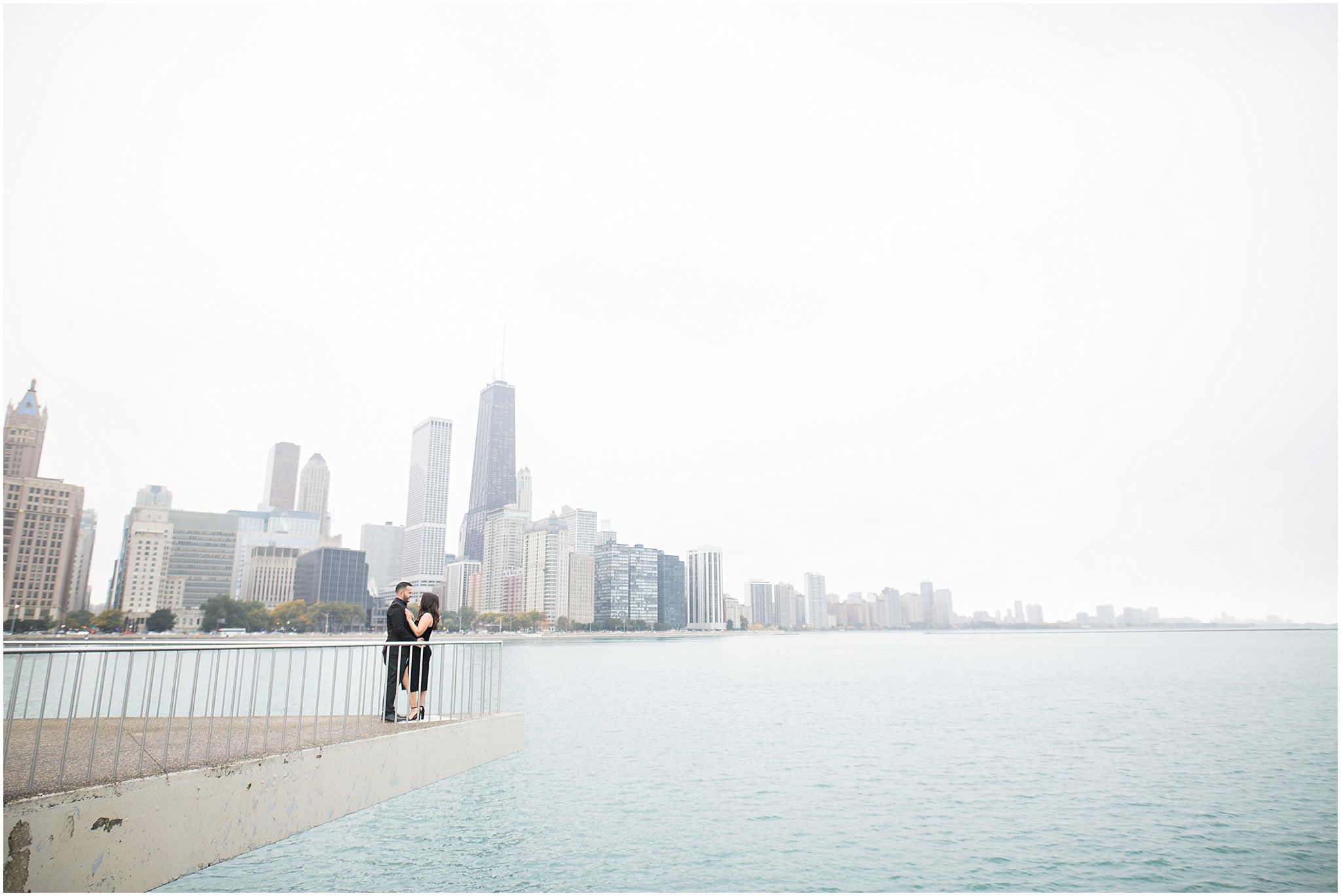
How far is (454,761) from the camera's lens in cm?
1112

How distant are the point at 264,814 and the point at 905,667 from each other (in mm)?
73651

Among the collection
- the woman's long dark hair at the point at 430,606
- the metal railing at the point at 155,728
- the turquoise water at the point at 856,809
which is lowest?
the turquoise water at the point at 856,809

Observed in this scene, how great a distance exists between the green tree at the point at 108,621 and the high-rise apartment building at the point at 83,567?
14742mm

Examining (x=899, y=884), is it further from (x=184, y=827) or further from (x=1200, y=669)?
(x=1200, y=669)

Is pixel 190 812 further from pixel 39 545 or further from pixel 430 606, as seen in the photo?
→ pixel 39 545

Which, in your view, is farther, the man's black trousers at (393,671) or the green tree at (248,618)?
the green tree at (248,618)

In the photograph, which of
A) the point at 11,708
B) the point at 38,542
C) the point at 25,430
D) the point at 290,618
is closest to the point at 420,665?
the point at 11,708

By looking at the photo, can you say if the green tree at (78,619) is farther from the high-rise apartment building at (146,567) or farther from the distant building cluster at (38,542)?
the high-rise apartment building at (146,567)

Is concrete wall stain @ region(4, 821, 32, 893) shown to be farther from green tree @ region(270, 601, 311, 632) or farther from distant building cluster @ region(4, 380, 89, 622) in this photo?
green tree @ region(270, 601, 311, 632)

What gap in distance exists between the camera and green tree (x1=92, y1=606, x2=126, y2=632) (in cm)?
13012

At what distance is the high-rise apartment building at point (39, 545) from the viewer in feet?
365

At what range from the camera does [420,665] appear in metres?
11.7

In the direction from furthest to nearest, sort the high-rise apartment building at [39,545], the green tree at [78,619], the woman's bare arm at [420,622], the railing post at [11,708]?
Answer: 1. the green tree at [78,619]
2. the high-rise apartment building at [39,545]
3. the woman's bare arm at [420,622]
4. the railing post at [11,708]

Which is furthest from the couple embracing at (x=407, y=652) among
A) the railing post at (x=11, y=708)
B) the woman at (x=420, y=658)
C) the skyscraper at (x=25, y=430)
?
the skyscraper at (x=25, y=430)
